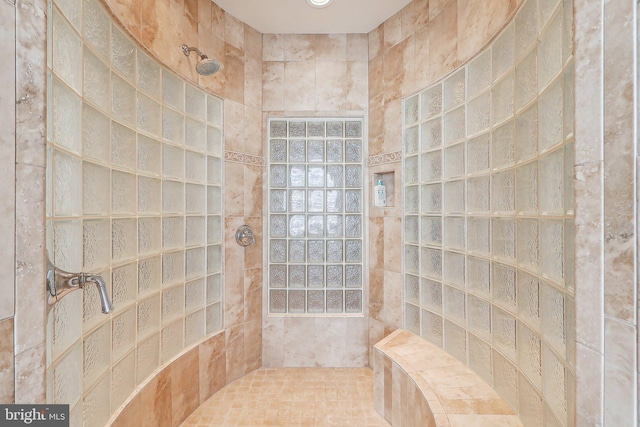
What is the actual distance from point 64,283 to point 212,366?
4.38ft

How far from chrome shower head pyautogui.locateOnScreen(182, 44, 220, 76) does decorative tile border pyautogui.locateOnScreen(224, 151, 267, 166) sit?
503 millimetres

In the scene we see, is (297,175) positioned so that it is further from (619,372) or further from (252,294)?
(619,372)

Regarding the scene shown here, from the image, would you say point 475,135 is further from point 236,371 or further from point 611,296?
point 236,371

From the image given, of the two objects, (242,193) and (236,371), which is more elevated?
(242,193)

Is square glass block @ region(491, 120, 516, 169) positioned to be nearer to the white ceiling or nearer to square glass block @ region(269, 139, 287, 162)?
the white ceiling

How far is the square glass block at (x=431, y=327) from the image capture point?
1.83 metres

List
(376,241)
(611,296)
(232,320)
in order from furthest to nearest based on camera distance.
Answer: (376,241) < (232,320) < (611,296)

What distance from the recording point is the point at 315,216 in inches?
93.5

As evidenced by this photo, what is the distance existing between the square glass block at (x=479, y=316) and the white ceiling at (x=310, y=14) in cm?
177

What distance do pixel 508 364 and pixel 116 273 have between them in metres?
1.61

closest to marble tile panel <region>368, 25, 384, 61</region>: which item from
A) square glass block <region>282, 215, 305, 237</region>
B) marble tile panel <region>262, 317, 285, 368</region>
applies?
square glass block <region>282, 215, 305, 237</region>

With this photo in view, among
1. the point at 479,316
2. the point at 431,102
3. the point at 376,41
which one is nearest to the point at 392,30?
the point at 376,41

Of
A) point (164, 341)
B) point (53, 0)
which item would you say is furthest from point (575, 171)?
point (164, 341)

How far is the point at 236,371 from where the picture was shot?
7.07ft
